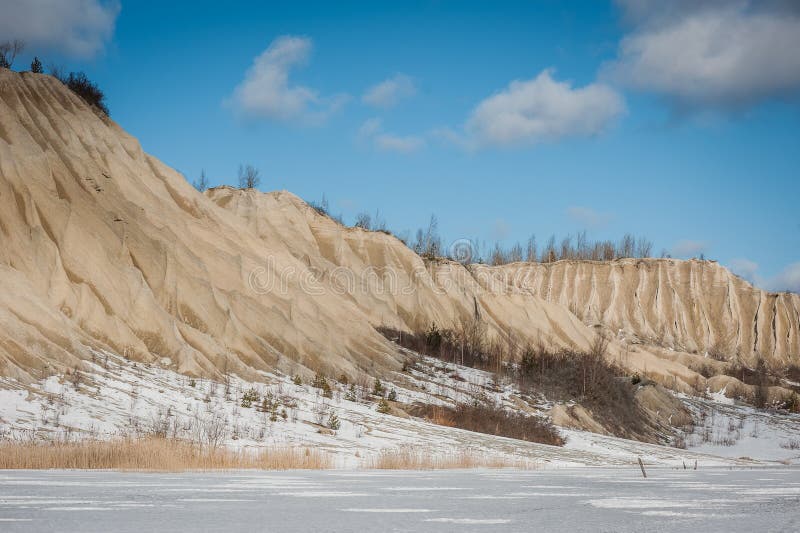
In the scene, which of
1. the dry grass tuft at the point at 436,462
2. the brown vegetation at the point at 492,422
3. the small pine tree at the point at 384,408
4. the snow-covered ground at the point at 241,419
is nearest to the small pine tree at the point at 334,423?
the snow-covered ground at the point at 241,419

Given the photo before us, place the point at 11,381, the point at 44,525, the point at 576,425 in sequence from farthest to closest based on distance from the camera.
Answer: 1. the point at 576,425
2. the point at 11,381
3. the point at 44,525

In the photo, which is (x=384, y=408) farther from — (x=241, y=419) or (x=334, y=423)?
→ (x=241, y=419)

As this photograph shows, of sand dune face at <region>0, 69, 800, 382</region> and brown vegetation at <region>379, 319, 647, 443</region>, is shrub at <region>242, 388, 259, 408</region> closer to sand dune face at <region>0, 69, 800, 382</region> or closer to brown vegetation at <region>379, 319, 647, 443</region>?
sand dune face at <region>0, 69, 800, 382</region>

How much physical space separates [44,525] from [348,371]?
3168 cm

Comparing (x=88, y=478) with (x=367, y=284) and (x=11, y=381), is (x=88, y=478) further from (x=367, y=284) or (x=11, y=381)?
(x=367, y=284)

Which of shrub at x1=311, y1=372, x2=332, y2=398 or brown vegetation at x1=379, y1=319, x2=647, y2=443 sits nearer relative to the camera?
shrub at x1=311, y1=372, x2=332, y2=398

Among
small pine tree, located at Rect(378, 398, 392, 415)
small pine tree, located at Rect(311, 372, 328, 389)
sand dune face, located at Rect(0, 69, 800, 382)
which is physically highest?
sand dune face, located at Rect(0, 69, 800, 382)

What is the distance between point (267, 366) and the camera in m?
33.1

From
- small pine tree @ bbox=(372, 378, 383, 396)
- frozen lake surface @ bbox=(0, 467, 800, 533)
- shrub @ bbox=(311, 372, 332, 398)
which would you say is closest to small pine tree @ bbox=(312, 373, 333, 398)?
shrub @ bbox=(311, 372, 332, 398)

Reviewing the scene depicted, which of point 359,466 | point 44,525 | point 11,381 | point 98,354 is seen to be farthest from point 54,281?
point 44,525

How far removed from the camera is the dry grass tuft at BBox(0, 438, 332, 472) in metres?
12.7

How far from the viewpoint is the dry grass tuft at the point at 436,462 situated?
55.1ft

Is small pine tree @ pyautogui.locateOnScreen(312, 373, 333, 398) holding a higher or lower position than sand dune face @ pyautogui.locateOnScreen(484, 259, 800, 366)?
lower

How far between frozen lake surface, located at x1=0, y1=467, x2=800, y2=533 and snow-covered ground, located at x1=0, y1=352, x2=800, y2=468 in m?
7.78
